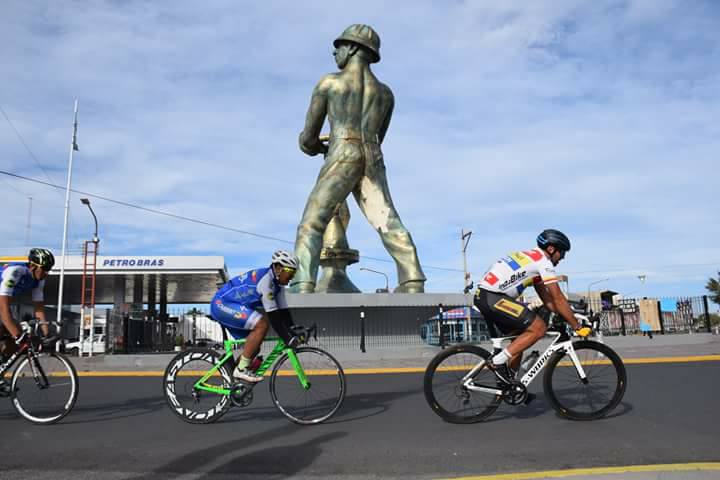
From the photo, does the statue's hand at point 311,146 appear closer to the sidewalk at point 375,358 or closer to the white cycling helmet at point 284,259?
the sidewalk at point 375,358

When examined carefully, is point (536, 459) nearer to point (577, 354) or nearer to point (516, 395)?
point (516, 395)

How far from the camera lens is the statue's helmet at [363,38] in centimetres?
1838

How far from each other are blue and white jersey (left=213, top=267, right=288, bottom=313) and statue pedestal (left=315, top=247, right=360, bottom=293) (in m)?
13.8

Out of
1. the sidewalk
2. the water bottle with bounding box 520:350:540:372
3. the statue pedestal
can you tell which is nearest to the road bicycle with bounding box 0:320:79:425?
the water bottle with bounding box 520:350:540:372

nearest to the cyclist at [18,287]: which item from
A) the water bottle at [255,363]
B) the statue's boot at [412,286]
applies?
the water bottle at [255,363]

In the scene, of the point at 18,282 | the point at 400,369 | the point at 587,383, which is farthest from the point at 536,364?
the point at 400,369

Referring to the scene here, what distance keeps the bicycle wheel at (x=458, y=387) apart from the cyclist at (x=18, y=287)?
4131mm

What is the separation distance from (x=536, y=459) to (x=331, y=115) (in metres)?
15.1

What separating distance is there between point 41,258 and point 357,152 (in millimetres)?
12351

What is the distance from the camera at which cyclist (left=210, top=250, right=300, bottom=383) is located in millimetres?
5890

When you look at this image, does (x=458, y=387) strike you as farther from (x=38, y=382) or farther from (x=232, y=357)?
(x=38, y=382)

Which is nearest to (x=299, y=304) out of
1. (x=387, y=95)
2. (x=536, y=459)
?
(x=387, y=95)

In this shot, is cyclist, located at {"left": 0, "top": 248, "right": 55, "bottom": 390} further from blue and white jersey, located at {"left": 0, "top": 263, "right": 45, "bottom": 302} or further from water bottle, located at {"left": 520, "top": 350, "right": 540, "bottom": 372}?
water bottle, located at {"left": 520, "top": 350, "right": 540, "bottom": 372}

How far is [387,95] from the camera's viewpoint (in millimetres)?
18719
